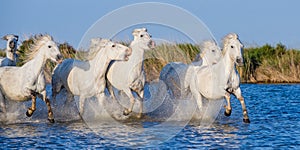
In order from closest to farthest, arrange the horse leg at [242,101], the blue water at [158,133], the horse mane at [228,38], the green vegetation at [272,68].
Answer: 1. the blue water at [158,133]
2. the horse mane at [228,38]
3. the horse leg at [242,101]
4. the green vegetation at [272,68]

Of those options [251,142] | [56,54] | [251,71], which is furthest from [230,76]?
[251,71]

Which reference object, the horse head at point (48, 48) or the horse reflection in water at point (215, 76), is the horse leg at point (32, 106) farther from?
the horse reflection in water at point (215, 76)

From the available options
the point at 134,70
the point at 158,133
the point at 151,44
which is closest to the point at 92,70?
the point at 134,70

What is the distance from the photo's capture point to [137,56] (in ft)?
47.2

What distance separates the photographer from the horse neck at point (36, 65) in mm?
12935

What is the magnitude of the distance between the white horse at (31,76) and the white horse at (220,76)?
10.5ft

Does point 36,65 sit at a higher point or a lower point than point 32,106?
higher

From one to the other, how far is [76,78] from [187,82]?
2.73 m

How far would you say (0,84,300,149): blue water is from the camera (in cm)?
1078

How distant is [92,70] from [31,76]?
1551 millimetres

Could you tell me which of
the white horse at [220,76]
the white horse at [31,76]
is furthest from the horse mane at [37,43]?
the white horse at [220,76]

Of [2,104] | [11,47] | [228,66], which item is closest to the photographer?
[2,104]

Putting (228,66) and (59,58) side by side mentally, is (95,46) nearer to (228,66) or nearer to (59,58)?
(59,58)

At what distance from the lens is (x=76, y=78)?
14.1 m
